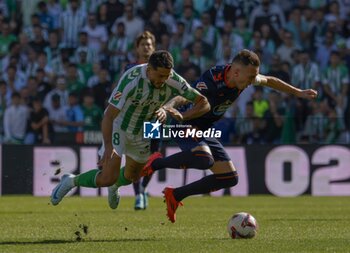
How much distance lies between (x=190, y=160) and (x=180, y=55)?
11.0 m

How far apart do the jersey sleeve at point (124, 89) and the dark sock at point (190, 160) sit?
137 cm

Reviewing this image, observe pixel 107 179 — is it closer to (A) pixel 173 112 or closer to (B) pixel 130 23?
(A) pixel 173 112

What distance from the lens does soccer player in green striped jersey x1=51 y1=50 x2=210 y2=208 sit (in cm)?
1005

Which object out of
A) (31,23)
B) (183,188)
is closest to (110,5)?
(31,23)

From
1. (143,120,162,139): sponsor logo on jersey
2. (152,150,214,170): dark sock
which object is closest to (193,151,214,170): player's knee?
(152,150,214,170): dark sock

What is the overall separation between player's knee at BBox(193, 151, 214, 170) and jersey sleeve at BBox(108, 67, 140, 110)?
53.6 inches

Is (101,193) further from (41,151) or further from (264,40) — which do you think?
(264,40)

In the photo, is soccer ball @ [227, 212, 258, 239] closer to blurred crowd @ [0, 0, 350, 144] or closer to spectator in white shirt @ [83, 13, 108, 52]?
blurred crowd @ [0, 0, 350, 144]

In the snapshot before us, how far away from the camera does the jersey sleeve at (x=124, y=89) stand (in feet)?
33.1

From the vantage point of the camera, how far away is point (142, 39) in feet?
44.1

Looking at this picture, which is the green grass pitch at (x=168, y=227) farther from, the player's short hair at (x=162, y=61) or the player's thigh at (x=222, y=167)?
the player's short hair at (x=162, y=61)

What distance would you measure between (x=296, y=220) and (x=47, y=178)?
7.61 metres

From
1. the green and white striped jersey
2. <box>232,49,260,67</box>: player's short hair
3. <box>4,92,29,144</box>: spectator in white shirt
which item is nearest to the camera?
the green and white striped jersey

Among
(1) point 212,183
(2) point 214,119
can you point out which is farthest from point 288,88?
(1) point 212,183
